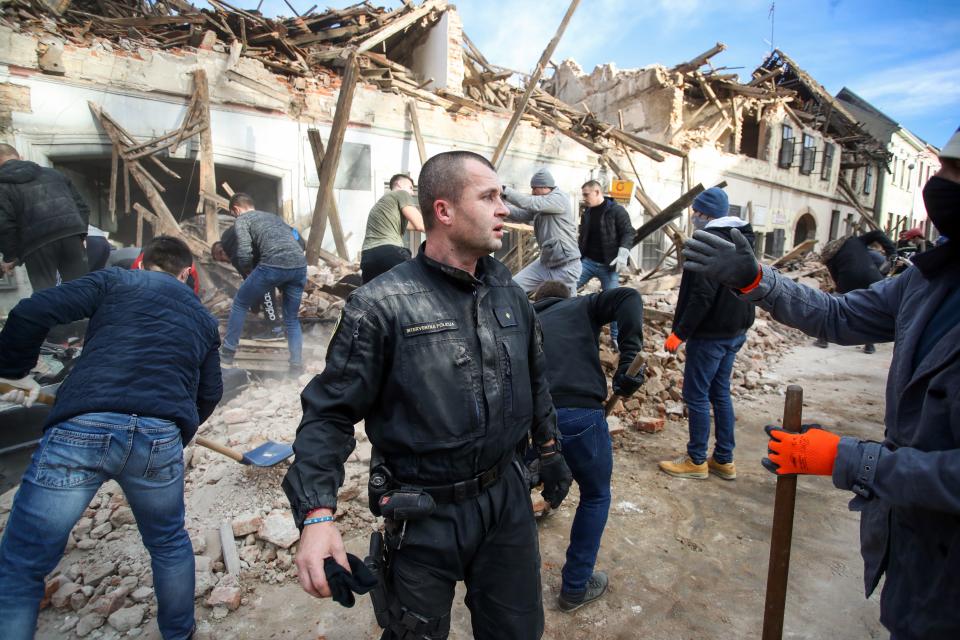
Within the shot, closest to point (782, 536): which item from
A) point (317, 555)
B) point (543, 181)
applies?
point (317, 555)

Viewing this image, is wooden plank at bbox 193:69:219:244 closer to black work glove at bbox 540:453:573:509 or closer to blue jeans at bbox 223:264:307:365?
blue jeans at bbox 223:264:307:365

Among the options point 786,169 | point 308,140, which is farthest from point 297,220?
point 786,169

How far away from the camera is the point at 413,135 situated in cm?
965

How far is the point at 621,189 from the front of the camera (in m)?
11.6

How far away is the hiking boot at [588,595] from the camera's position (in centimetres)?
260

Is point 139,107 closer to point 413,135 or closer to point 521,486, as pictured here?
point 413,135

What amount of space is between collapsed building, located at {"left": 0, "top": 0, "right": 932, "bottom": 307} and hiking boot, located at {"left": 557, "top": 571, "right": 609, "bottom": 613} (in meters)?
6.18

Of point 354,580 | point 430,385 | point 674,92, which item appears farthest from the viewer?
point 674,92

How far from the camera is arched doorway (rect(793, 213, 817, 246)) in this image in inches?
857

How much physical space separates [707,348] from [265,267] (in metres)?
4.21

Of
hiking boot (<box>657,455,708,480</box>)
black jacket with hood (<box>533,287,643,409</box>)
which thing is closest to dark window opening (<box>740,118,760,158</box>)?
hiking boot (<box>657,455,708,480</box>)

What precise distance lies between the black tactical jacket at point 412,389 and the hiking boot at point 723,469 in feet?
9.97

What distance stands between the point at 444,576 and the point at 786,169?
2261 cm

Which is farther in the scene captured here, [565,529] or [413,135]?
[413,135]
